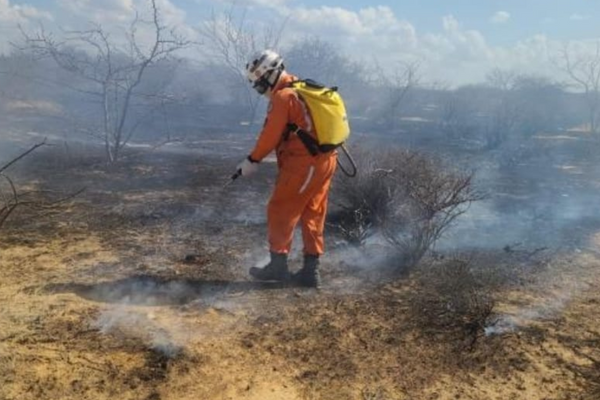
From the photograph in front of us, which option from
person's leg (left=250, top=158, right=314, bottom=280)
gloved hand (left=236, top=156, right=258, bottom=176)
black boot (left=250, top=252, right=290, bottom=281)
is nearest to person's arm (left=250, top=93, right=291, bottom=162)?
gloved hand (left=236, top=156, right=258, bottom=176)

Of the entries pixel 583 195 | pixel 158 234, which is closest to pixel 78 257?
pixel 158 234

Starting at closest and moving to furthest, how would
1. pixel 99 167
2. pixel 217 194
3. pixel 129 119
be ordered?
pixel 217 194 < pixel 99 167 < pixel 129 119

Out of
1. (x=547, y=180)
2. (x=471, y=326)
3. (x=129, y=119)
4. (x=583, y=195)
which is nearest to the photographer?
(x=471, y=326)

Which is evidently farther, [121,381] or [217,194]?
[217,194]

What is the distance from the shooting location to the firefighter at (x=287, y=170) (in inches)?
153

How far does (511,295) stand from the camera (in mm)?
4211

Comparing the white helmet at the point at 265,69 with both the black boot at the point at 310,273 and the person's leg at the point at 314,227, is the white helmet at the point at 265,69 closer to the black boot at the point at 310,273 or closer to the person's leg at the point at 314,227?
the person's leg at the point at 314,227

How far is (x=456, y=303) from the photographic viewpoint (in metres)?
3.73

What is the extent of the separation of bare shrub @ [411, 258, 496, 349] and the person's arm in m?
1.54

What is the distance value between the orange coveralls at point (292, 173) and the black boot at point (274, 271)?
78 millimetres

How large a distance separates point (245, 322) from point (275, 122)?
138cm

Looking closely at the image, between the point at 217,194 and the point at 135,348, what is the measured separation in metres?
4.16

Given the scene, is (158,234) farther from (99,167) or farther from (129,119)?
(129,119)

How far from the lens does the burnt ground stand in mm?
2912
